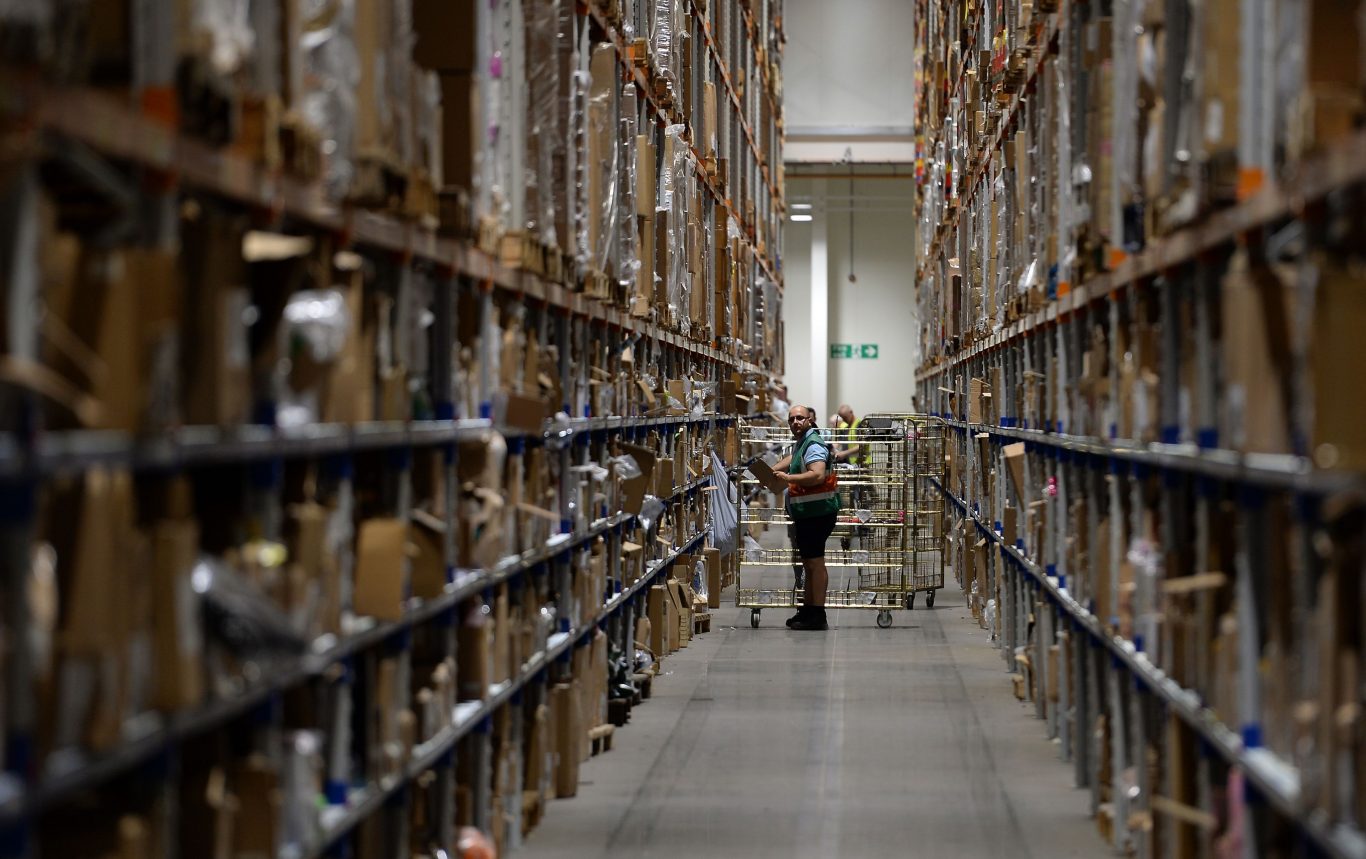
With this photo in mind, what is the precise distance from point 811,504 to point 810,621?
1019mm

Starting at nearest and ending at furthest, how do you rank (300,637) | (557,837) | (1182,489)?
(300,637)
(1182,489)
(557,837)

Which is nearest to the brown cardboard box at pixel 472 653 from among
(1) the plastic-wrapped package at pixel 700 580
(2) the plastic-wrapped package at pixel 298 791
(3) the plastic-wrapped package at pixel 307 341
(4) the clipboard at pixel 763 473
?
(2) the plastic-wrapped package at pixel 298 791

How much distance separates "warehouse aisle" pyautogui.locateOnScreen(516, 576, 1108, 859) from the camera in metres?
7.10

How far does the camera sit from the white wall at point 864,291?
3469cm

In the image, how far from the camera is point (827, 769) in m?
8.61

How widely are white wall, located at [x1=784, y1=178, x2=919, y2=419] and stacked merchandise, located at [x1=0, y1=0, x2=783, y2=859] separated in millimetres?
25805

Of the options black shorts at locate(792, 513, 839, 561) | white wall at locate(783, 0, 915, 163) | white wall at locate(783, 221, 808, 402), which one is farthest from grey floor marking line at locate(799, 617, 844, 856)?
white wall at locate(783, 221, 808, 402)

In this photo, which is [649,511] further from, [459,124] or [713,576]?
[713,576]

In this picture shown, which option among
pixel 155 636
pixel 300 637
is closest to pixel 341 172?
pixel 300 637

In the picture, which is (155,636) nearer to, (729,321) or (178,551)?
(178,551)

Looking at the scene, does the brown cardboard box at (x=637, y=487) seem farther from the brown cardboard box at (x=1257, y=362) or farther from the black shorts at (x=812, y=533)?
the brown cardboard box at (x=1257, y=362)

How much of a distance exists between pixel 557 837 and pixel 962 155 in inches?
371

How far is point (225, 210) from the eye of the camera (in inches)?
150

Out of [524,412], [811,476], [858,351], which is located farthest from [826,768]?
[858,351]
